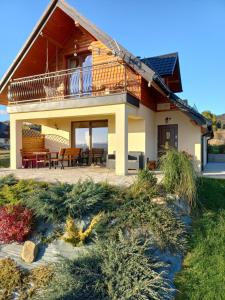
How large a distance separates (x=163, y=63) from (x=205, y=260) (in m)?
12.3

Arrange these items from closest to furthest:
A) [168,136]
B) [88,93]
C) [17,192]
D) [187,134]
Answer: [17,192] < [88,93] < [187,134] < [168,136]

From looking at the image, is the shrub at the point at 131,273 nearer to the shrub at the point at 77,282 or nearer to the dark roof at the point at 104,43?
the shrub at the point at 77,282

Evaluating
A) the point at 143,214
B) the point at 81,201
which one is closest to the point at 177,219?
the point at 143,214

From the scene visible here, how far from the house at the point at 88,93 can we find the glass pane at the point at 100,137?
2.1 inches

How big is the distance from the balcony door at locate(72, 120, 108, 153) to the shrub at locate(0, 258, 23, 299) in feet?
32.1

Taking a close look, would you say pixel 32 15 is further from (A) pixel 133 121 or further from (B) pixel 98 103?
(A) pixel 133 121

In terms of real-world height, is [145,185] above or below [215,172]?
above

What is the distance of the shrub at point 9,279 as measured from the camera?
4.03m

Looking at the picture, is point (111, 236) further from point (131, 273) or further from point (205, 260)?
point (205, 260)

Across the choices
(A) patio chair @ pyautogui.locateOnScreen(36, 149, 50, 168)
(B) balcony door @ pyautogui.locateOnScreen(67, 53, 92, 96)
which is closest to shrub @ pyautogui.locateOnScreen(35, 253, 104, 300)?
(B) balcony door @ pyautogui.locateOnScreen(67, 53, 92, 96)

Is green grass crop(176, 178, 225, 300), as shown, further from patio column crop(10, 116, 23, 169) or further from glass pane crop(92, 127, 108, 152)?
patio column crop(10, 116, 23, 169)

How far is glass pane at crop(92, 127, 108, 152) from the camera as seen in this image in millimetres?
13883

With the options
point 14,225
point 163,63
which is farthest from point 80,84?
point 14,225

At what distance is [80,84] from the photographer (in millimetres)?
12234
